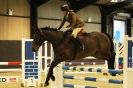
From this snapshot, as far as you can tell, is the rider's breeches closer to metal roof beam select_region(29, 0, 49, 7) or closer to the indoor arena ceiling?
metal roof beam select_region(29, 0, 49, 7)

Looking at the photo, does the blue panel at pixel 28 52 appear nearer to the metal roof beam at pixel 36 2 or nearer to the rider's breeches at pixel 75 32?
the rider's breeches at pixel 75 32

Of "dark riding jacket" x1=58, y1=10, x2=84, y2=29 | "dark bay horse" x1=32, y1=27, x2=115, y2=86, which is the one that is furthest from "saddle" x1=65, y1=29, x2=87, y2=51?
"dark riding jacket" x1=58, y1=10, x2=84, y2=29

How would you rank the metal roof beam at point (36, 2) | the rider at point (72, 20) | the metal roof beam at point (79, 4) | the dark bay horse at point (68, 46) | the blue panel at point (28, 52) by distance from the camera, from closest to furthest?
the dark bay horse at point (68, 46), the rider at point (72, 20), the blue panel at point (28, 52), the metal roof beam at point (36, 2), the metal roof beam at point (79, 4)

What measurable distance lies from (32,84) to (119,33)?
59.4 feet

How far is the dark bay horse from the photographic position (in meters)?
7.30

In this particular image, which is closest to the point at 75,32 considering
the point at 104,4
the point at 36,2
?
the point at 36,2

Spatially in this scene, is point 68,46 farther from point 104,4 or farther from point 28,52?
point 104,4

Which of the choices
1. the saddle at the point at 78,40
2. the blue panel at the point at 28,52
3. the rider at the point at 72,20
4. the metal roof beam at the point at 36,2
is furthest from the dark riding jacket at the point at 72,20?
the metal roof beam at the point at 36,2

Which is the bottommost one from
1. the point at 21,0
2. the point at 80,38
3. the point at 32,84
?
the point at 32,84

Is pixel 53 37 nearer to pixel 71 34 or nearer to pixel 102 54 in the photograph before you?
pixel 71 34

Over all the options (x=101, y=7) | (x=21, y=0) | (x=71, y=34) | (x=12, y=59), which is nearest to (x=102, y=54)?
(x=71, y=34)

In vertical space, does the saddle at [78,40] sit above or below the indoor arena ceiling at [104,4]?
below

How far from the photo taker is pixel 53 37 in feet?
24.6

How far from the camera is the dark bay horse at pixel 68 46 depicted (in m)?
7.30
